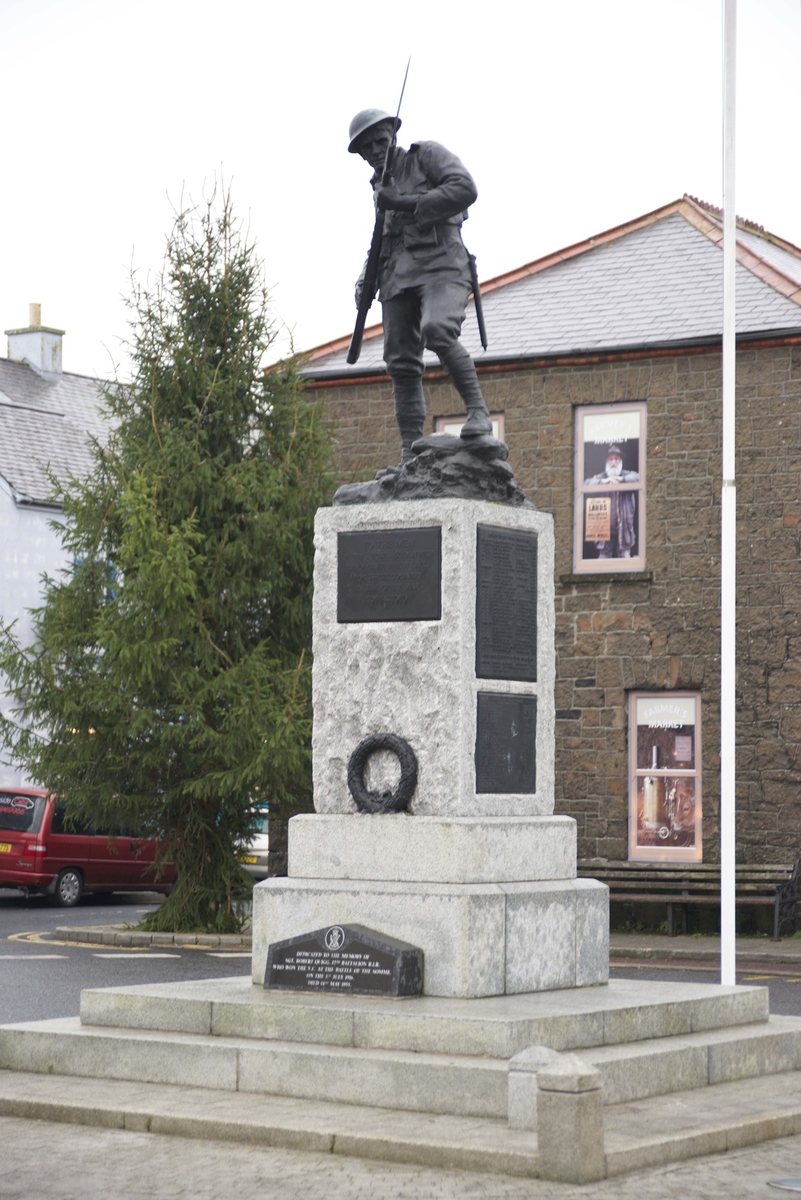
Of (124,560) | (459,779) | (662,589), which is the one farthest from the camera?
(662,589)

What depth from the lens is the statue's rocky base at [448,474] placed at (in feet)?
35.8

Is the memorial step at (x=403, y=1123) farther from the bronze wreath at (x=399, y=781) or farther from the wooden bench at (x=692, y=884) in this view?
the wooden bench at (x=692, y=884)

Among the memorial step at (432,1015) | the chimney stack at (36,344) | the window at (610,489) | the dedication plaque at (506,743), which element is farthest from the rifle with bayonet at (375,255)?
the chimney stack at (36,344)

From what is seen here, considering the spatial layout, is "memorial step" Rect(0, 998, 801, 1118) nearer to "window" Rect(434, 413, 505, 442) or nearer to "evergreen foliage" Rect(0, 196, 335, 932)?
"evergreen foliage" Rect(0, 196, 335, 932)

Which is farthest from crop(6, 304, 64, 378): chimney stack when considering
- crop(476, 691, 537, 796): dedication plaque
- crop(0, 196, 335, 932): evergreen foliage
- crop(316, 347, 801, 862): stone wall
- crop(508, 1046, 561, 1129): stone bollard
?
crop(508, 1046, 561, 1129): stone bollard

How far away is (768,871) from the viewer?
21547 millimetres

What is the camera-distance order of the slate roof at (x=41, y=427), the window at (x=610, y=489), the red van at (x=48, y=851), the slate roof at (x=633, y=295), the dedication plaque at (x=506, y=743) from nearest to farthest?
the dedication plaque at (x=506, y=743) → the slate roof at (x=633, y=295) → the window at (x=610, y=489) → the red van at (x=48, y=851) → the slate roof at (x=41, y=427)

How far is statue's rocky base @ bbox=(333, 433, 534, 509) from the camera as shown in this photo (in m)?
10.9

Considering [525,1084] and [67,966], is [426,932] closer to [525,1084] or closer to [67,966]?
[525,1084]

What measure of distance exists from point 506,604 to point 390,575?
2.33ft

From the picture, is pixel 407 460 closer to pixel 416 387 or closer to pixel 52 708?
pixel 416 387

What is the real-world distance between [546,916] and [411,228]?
4.23m

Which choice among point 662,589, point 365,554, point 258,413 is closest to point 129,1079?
point 365,554

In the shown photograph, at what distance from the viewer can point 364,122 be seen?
11.4 meters
